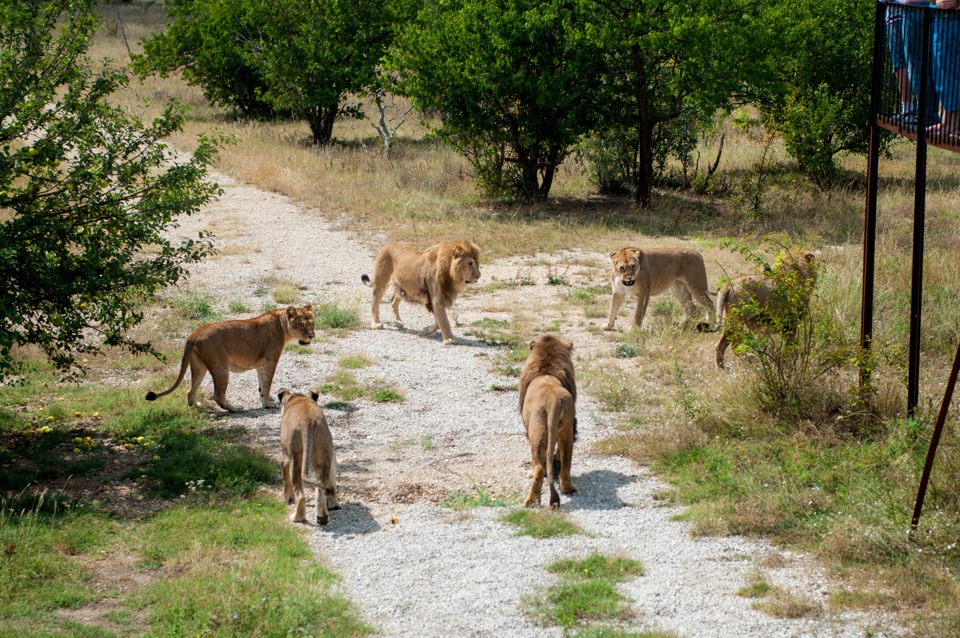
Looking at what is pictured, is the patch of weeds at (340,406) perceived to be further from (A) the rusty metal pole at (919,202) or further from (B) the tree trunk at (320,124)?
(B) the tree trunk at (320,124)

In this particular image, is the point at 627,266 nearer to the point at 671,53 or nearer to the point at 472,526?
the point at 472,526

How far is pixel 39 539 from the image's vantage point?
6.92 metres

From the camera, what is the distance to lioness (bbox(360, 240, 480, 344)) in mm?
13203

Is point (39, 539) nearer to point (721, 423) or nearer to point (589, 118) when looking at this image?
point (721, 423)

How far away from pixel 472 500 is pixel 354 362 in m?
Result: 4.36

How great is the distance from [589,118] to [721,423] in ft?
44.3

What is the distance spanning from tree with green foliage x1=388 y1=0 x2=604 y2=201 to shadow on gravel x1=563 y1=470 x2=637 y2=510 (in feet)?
43.1

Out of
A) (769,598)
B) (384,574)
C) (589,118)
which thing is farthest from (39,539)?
(589,118)

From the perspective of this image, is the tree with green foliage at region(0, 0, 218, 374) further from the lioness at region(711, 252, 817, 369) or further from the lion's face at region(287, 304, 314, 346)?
the lioness at region(711, 252, 817, 369)

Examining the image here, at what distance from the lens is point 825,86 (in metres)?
23.0

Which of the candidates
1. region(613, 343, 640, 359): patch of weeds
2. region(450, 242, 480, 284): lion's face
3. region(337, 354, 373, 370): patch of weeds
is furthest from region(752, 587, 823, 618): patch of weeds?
region(450, 242, 480, 284): lion's face

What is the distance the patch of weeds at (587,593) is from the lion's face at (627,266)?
658cm

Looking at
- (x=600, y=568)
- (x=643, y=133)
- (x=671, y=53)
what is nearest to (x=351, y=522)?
(x=600, y=568)

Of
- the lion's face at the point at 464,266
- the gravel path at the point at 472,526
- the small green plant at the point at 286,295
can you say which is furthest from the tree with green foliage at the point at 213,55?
the gravel path at the point at 472,526
